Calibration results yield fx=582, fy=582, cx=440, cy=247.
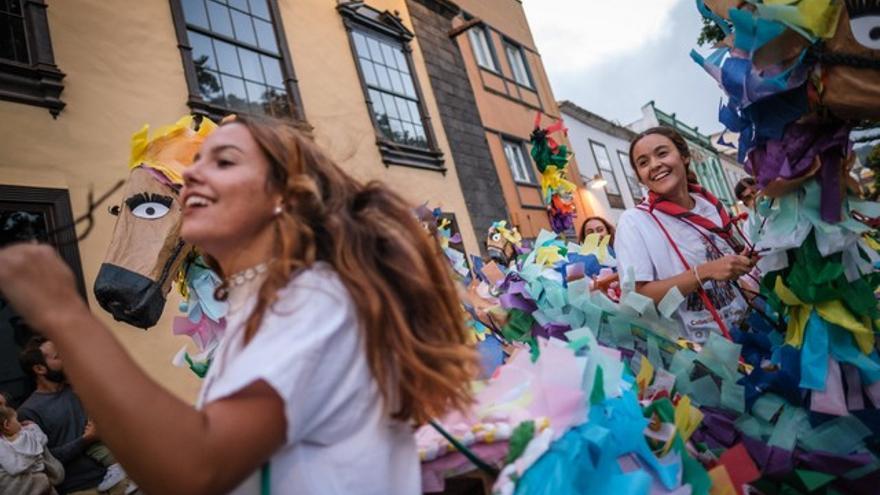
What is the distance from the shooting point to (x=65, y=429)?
10.7 ft

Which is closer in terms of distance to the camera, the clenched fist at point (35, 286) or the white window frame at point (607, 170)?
the clenched fist at point (35, 286)

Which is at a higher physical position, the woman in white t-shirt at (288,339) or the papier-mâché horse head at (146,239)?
the papier-mâché horse head at (146,239)

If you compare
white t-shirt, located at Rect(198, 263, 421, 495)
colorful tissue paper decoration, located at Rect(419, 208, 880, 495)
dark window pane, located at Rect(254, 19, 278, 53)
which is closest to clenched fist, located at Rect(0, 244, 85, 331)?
white t-shirt, located at Rect(198, 263, 421, 495)

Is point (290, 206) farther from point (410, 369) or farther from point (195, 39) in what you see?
point (195, 39)

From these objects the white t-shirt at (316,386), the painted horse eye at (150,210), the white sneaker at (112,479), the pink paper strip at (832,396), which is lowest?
the pink paper strip at (832,396)

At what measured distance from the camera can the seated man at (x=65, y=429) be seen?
312 centimetres

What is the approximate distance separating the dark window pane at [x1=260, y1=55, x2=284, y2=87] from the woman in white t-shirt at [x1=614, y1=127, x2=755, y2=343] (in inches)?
216

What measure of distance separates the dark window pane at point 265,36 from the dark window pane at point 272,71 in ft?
0.45

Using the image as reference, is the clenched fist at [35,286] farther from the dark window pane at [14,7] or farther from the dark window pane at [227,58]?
the dark window pane at [227,58]

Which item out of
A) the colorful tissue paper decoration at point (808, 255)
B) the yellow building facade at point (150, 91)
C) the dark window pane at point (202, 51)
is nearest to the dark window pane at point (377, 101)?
the yellow building facade at point (150, 91)

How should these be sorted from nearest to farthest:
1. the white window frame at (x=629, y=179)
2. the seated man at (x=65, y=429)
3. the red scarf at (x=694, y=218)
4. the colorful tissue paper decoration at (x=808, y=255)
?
the colorful tissue paper decoration at (x=808, y=255)
the red scarf at (x=694, y=218)
the seated man at (x=65, y=429)
the white window frame at (x=629, y=179)


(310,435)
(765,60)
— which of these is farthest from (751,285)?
(310,435)

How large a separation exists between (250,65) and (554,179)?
12.2 ft

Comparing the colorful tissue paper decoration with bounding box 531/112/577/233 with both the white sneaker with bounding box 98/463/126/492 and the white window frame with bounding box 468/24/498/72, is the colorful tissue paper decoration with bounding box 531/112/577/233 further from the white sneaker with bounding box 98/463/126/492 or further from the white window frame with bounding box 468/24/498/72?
the white window frame with bounding box 468/24/498/72
